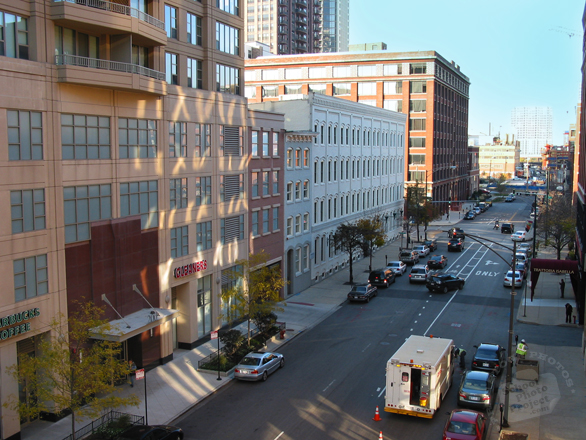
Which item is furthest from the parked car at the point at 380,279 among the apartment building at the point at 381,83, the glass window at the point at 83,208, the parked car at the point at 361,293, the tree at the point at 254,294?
the apartment building at the point at 381,83

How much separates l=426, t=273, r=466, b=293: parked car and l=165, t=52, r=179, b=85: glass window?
96.1 ft

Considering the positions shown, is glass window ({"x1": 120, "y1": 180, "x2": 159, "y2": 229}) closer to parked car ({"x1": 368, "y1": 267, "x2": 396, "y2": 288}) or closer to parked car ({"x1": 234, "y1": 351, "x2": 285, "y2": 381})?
parked car ({"x1": 234, "y1": 351, "x2": 285, "y2": 381})

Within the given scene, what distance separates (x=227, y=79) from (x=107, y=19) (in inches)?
532

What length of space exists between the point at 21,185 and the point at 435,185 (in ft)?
322

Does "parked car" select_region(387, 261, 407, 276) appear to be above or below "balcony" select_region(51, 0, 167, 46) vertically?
below

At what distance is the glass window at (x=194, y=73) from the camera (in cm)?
3628

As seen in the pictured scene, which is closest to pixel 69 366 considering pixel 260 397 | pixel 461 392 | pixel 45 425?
pixel 45 425

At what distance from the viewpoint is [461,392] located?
2603cm

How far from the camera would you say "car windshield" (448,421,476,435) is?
21.8m

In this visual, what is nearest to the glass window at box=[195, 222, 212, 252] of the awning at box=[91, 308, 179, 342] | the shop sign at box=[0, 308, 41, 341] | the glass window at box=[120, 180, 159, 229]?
the glass window at box=[120, 180, 159, 229]

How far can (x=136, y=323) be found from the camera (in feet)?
96.7

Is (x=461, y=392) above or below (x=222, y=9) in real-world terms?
below

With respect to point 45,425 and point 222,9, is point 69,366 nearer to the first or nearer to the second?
point 45,425

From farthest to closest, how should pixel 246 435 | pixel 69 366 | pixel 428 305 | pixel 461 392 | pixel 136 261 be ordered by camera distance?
pixel 428 305 < pixel 136 261 < pixel 461 392 < pixel 246 435 < pixel 69 366
